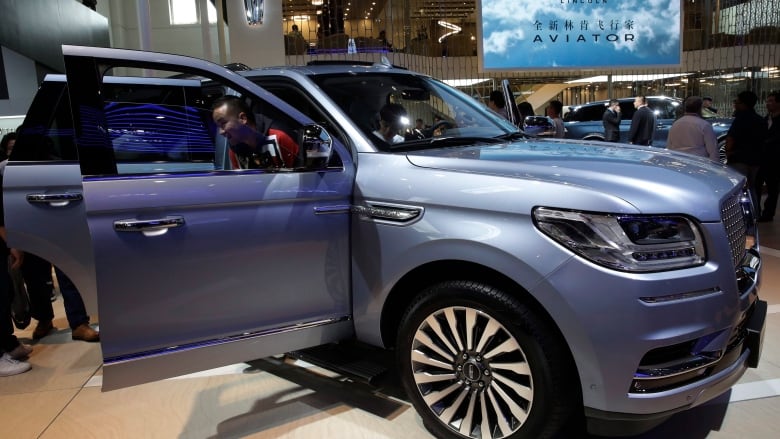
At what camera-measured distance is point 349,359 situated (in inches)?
109

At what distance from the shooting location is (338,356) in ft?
9.18

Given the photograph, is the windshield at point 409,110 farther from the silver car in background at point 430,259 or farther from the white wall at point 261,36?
the white wall at point 261,36

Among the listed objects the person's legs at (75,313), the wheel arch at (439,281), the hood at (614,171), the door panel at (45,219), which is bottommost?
the person's legs at (75,313)

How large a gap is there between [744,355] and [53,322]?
4.71 m

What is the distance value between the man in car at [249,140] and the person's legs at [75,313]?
2166mm

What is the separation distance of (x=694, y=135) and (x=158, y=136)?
17.6 ft

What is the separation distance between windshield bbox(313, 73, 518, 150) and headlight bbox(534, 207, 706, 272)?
0.97 m

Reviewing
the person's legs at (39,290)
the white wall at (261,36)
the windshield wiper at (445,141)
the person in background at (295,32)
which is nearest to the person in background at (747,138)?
the windshield wiper at (445,141)

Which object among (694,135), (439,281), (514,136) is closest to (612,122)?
(694,135)

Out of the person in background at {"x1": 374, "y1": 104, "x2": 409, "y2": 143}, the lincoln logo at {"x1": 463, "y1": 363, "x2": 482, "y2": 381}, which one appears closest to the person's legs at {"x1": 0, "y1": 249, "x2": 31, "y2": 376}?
the person in background at {"x1": 374, "y1": 104, "x2": 409, "y2": 143}

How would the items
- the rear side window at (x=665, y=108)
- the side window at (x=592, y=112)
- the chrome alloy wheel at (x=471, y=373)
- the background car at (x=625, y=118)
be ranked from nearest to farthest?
1. the chrome alloy wheel at (x=471, y=373)
2. the background car at (x=625, y=118)
3. the rear side window at (x=665, y=108)
4. the side window at (x=592, y=112)

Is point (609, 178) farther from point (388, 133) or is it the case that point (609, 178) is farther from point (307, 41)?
point (307, 41)

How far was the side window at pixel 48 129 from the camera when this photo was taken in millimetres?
3377

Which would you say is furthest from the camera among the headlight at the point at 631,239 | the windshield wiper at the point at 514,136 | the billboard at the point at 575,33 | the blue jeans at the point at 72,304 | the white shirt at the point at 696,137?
the billboard at the point at 575,33
